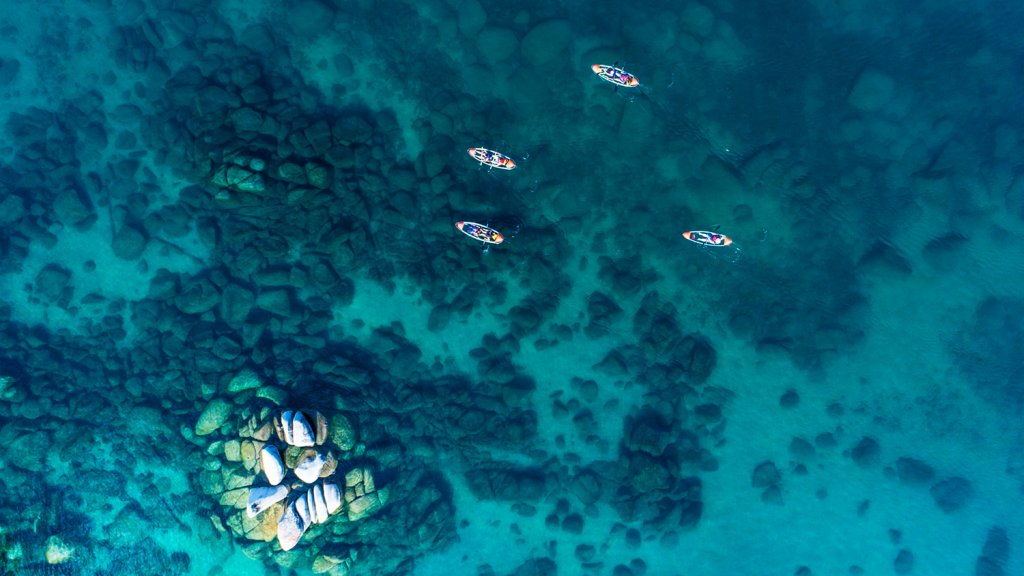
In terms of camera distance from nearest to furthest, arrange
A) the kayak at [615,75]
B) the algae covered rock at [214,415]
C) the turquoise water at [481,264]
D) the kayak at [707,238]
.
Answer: the kayak at [615,75] → the algae covered rock at [214,415] → the kayak at [707,238] → the turquoise water at [481,264]

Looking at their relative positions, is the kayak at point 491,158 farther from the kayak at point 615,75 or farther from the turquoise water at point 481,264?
the kayak at point 615,75

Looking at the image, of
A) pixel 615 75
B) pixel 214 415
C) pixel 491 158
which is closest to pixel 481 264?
pixel 491 158

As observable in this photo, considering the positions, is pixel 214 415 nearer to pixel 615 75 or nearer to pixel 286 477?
pixel 286 477

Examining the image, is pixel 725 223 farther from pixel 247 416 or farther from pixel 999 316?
pixel 247 416

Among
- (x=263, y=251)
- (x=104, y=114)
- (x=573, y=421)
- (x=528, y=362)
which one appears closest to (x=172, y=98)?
(x=104, y=114)

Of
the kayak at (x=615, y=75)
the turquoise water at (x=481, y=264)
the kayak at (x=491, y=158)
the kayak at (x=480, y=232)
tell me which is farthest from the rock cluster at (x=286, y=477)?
the kayak at (x=615, y=75)
